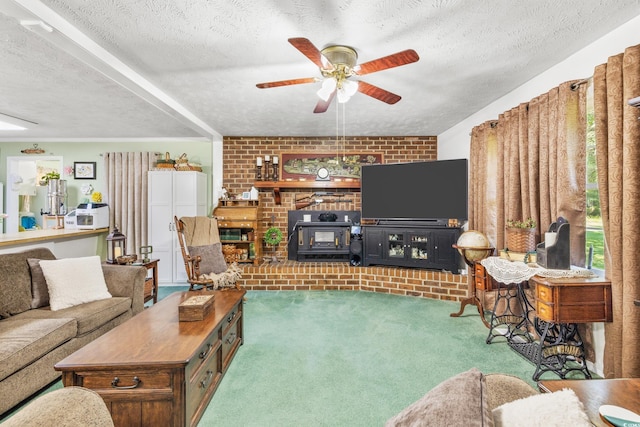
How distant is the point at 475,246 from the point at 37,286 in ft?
12.7

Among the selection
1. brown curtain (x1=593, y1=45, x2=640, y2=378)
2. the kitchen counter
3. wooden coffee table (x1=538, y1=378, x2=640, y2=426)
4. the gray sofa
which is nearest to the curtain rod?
brown curtain (x1=593, y1=45, x2=640, y2=378)

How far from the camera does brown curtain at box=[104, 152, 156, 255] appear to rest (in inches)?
192

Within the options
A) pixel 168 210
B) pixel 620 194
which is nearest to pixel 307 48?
pixel 620 194

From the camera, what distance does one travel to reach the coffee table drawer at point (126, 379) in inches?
57.2

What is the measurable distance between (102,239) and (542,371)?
5843 mm

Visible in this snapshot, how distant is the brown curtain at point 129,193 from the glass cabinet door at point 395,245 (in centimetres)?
383

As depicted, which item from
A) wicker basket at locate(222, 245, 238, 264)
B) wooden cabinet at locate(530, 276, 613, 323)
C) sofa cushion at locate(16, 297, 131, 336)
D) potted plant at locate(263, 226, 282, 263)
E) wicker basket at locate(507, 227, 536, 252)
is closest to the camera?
wooden cabinet at locate(530, 276, 613, 323)

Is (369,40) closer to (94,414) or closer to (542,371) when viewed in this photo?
(94,414)

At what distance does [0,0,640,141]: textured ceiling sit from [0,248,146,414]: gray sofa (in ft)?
5.38

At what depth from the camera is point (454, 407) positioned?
62 cm

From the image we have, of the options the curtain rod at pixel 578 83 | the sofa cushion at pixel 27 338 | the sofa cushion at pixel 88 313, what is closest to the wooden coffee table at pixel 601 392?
the curtain rod at pixel 578 83

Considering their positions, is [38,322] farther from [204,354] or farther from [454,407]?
[454,407]

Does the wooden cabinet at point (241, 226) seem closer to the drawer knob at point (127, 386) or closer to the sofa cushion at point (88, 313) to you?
the sofa cushion at point (88, 313)

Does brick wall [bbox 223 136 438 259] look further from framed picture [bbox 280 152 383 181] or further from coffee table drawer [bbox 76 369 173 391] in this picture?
coffee table drawer [bbox 76 369 173 391]
